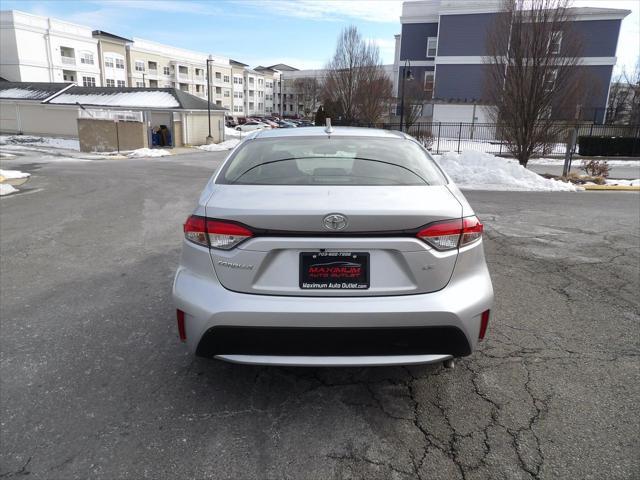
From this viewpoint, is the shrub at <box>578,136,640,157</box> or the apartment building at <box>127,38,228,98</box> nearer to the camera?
the shrub at <box>578,136,640,157</box>

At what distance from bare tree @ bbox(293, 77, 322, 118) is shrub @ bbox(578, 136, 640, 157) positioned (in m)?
62.5

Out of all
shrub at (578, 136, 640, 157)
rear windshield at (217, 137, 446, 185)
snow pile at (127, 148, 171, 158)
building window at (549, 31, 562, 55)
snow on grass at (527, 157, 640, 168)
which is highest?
building window at (549, 31, 562, 55)

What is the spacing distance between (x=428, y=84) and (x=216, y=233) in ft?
156

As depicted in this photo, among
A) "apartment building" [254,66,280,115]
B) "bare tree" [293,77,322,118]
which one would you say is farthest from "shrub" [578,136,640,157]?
"apartment building" [254,66,280,115]

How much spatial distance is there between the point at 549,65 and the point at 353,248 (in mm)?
16511

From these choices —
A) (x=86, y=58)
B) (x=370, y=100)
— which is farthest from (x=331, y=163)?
(x=86, y=58)

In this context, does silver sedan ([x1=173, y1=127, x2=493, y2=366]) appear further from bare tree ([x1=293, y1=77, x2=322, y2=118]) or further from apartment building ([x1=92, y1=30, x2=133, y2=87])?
bare tree ([x1=293, y1=77, x2=322, y2=118])

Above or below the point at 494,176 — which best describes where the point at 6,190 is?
below

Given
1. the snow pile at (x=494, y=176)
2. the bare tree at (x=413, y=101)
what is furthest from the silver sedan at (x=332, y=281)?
the bare tree at (x=413, y=101)

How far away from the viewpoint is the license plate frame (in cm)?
256

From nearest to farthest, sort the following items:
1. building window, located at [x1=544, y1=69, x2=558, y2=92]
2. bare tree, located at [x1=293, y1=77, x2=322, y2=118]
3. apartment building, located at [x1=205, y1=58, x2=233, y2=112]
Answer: building window, located at [x1=544, y1=69, x2=558, y2=92] < apartment building, located at [x1=205, y1=58, x2=233, y2=112] < bare tree, located at [x1=293, y1=77, x2=322, y2=118]

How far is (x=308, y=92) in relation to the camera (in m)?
93.8

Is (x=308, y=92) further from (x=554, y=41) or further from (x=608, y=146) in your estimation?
(x=554, y=41)

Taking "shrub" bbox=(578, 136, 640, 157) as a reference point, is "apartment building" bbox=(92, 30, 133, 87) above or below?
above
